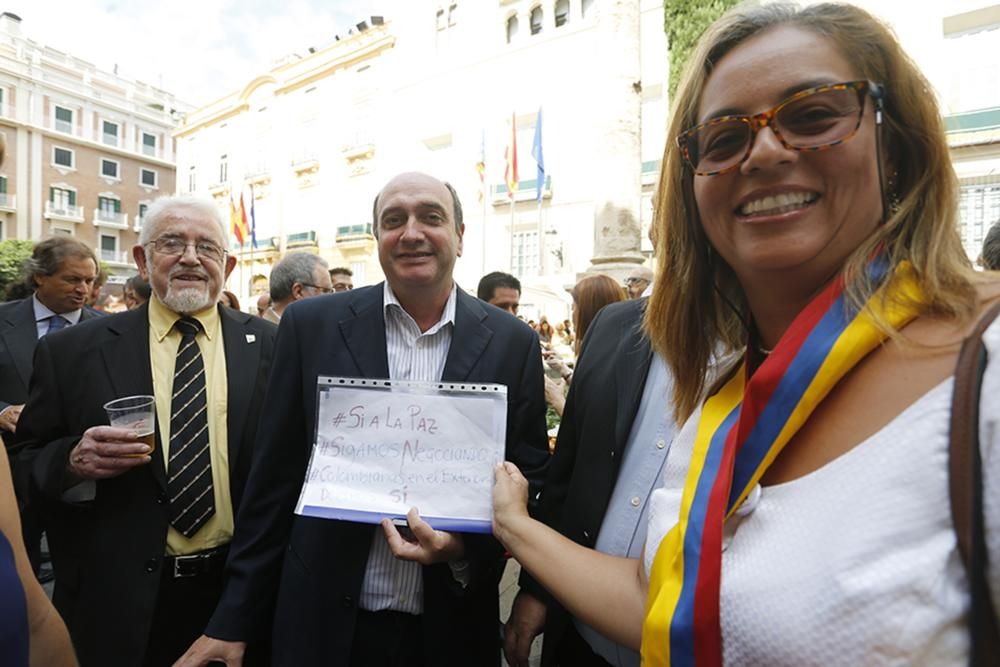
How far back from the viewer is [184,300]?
2273 millimetres

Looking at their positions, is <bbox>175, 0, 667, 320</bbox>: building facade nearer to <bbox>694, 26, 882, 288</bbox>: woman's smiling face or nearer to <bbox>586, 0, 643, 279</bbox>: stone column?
<bbox>586, 0, 643, 279</bbox>: stone column

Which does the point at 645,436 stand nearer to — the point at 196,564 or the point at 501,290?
the point at 196,564

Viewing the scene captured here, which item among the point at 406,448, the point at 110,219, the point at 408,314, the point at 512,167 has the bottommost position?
the point at 406,448

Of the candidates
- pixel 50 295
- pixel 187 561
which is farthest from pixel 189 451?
pixel 50 295

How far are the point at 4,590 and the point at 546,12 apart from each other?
23007 millimetres

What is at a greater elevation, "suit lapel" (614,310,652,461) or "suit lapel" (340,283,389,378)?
"suit lapel" (340,283,389,378)

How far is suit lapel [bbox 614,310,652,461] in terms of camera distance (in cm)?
167

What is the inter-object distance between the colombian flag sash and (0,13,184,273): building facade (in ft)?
127

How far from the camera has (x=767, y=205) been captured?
3.41 feet

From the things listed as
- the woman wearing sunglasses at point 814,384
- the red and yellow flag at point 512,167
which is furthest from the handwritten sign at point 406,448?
the red and yellow flag at point 512,167

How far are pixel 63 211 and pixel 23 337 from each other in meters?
40.4

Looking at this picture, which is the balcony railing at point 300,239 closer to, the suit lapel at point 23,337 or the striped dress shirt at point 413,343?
the suit lapel at point 23,337

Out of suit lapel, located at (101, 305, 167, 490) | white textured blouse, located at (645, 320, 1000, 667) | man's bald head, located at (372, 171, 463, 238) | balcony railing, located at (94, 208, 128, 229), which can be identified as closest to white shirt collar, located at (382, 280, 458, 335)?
man's bald head, located at (372, 171, 463, 238)

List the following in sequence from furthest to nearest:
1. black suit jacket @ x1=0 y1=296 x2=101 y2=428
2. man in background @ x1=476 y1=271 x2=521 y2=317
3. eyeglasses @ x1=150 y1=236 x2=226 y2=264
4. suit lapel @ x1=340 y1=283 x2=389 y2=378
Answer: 1. man in background @ x1=476 y1=271 x2=521 y2=317
2. black suit jacket @ x1=0 y1=296 x2=101 y2=428
3. eyeglasses @ x1=150 y1=236 x2=226 y2=264
4. suit lapel @ x1=340 y1=283 x2=389 y2=378
